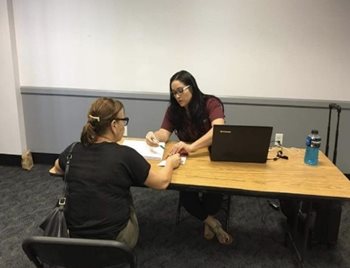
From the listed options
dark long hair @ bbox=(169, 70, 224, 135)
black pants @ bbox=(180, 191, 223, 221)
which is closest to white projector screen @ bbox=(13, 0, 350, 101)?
dark long hair @ bbox=(169, 70, 224, 135)

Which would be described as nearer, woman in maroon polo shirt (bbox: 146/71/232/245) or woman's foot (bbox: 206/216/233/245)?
woman in maroon polo shirt (bbox: 146/71/232/245)

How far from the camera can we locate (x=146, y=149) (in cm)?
226

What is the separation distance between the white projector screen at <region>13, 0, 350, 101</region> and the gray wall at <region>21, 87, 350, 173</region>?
9cm

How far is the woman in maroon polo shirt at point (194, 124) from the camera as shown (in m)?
2.36

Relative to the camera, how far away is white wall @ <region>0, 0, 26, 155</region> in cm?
343

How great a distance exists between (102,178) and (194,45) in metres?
2.16

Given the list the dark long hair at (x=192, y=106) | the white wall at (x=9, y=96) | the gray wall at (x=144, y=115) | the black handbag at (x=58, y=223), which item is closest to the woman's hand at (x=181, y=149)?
the dark long hair at (x=192, y=106)

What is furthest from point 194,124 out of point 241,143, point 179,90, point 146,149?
point 241,143

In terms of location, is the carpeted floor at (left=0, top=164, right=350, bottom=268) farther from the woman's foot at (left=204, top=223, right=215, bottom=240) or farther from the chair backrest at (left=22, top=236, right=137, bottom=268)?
the chair backrest at (left=22, top=236, right=137, bottom=268)

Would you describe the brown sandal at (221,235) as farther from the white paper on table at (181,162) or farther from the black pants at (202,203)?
the white paper on table at (181,162)

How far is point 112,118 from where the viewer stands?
1.65m

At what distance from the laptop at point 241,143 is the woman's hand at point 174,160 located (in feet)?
0.70

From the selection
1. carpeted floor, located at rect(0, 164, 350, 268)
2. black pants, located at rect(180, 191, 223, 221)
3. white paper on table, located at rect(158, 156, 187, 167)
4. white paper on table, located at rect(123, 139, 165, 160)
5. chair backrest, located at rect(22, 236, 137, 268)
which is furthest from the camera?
black pants, located at rect(180, 191, 223, 221)

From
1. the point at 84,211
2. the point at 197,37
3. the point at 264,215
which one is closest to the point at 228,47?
the point at 197,37
